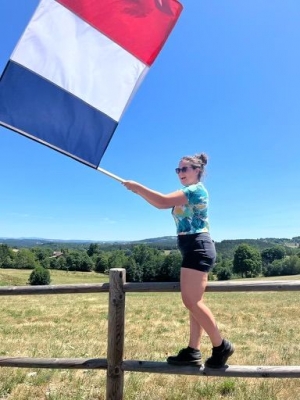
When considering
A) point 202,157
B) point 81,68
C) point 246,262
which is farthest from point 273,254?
point 81,68

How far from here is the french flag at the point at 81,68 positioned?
13.0 ft

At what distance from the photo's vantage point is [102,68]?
168 inches

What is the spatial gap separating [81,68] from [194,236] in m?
2.06

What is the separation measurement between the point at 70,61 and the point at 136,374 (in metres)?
Result: 3.80

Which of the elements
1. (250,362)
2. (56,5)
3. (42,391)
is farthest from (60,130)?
(250,362)

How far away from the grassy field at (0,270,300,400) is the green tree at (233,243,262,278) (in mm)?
90461

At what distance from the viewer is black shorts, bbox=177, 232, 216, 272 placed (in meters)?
3.70

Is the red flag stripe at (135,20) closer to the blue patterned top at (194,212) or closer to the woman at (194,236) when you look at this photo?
the woman at (194,236)

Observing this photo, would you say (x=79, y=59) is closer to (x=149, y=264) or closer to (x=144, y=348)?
(x=144, y=348)

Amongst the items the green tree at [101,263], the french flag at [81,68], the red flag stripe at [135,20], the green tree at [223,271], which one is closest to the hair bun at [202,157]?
the french flag at [81,68]

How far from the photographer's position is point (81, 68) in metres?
4.20

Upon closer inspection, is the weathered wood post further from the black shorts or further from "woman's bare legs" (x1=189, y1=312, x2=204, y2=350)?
the black shorts

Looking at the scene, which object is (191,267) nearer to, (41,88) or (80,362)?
(80,362)

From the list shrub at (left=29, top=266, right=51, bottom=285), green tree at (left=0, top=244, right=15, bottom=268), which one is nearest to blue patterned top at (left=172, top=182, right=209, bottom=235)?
shrub at (left=29, top=266, right=51, bottom=285)
